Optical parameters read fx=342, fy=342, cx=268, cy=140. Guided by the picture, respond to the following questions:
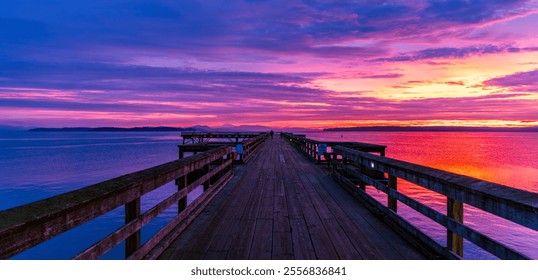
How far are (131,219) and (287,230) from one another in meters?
2.62

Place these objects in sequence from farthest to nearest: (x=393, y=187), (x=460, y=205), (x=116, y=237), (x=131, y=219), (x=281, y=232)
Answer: (x=393, y=187) < (x=281, y=232) < (x=460, y=205) < (x=131, y=219) < (x=116, y=237)

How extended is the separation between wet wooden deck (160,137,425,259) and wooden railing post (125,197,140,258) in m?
0.61

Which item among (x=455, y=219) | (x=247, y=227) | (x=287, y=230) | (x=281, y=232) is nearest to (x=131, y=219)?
(x=247, y=227)

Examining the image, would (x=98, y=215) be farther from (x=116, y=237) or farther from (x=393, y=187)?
(x=393, y=187)

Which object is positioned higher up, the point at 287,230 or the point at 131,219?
the point at 131,219

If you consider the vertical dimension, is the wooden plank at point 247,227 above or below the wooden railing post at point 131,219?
below

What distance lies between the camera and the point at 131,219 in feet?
12.1

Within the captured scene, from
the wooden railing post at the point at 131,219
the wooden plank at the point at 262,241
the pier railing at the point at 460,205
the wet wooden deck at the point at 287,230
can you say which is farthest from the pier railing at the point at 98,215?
the pier railing at the point at 460,205

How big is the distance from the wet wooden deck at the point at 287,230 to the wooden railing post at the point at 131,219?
611 mm

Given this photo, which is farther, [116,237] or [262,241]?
[262,241]

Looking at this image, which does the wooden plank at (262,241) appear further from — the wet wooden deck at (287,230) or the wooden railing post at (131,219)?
the wooden railing post at (131,219)

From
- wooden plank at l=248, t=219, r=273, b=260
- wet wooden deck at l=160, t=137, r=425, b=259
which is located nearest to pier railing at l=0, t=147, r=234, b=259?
wet wooden deck at l=160, t=137, r=425, b=259

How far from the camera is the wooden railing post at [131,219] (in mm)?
3637

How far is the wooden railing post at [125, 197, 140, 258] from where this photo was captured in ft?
11.9
